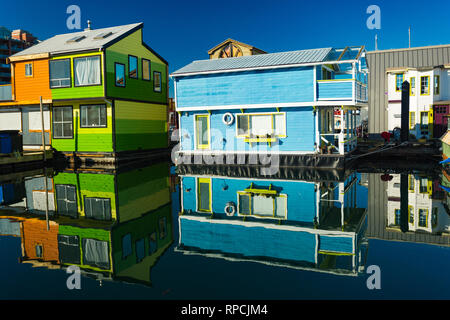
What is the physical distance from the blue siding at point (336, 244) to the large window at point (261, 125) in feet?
42.0

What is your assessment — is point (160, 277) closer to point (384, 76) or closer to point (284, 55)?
point (284, 55)

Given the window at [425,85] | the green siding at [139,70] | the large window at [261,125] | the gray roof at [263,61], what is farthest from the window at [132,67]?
the window at [425,85]

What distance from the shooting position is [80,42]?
25.0m

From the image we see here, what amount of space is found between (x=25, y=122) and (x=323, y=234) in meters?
23.6

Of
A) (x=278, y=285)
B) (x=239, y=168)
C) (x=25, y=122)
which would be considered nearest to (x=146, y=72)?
(x=25, y=122)

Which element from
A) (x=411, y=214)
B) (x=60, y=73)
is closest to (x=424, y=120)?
(x=411, y=214)

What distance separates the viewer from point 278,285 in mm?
6168

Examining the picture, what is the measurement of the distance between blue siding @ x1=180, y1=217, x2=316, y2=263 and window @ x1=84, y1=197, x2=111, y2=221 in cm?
267

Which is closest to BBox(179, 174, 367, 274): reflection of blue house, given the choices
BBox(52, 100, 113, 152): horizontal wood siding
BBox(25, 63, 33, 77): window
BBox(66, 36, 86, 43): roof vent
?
BBox(52, 100, 113, 152): horizontal wood siding

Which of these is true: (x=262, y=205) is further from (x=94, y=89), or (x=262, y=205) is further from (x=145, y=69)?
(x=145, y=69)

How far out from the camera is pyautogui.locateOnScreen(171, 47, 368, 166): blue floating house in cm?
2012

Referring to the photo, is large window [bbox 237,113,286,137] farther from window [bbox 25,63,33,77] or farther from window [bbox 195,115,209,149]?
window [bbox 25,63,33,77]

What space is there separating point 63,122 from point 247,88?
39.3ft

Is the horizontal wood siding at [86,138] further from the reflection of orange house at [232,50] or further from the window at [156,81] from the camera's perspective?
the reflection of orange house at [232,50]
